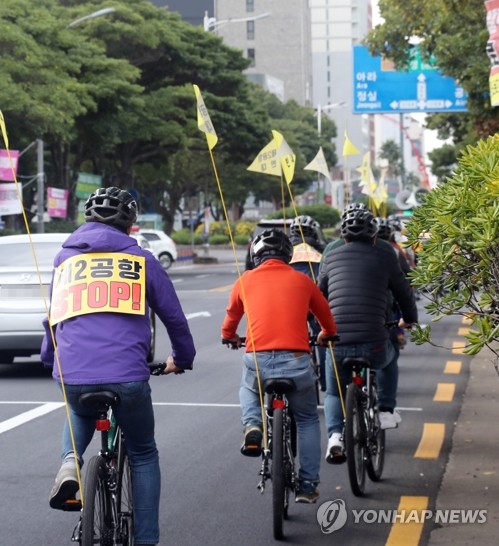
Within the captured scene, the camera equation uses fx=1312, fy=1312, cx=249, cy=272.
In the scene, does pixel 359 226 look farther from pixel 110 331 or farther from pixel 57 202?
pixel 57 202

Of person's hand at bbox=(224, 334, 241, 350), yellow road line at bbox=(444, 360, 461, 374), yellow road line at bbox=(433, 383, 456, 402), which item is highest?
person's hand at bbox=(224, 334, 241, 350)

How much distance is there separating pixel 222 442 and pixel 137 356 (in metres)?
4.61

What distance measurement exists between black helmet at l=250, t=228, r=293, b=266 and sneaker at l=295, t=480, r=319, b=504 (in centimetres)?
124

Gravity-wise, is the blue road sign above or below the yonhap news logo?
above

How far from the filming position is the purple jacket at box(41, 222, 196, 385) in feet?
17.0

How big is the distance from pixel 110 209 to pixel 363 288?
9.91 feet

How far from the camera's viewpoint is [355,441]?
304 inches

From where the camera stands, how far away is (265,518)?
7148 mm

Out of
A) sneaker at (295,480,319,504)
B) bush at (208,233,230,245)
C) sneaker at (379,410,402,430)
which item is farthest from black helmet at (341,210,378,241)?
bush at (208,233,230,245)

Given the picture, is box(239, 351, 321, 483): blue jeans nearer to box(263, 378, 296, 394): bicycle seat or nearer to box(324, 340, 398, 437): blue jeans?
box(263, 378, 296, 394): bicycle seat


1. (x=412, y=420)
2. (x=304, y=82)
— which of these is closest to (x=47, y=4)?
(x=412, y=420)

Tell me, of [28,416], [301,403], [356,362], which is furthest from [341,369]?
[28,416]

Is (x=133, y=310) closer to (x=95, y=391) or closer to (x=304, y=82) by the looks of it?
(x=95, y=391)

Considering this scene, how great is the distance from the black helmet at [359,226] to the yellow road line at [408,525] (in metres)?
1.69
